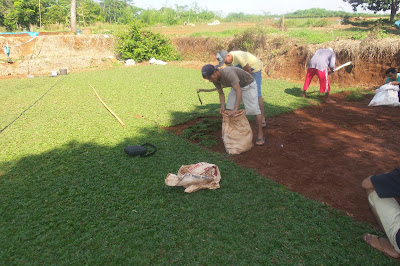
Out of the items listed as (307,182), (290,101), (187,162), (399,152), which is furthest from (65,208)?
(290,101)

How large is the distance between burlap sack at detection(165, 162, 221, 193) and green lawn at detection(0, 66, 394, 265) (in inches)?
3.9

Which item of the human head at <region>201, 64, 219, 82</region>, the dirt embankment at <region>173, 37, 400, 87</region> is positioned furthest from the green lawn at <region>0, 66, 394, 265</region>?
the dirt embankment at <region>173, 37, 400, 87</region>

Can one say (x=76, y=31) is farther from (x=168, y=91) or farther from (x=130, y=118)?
(x=130, y=118)

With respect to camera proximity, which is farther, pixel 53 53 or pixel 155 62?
pixel 53 53

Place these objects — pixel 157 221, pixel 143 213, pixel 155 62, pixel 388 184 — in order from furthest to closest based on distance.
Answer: pixel 155 62 → pixel 143 213 → pixel 157 221 → pixel 388 184

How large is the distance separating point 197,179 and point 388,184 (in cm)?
185

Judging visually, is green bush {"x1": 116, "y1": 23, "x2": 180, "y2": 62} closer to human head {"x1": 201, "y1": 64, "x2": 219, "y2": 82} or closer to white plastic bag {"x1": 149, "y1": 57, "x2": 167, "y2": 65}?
white plastic bag {"x1": 149, "y1": 57, "x2": 167, "y2": 65}

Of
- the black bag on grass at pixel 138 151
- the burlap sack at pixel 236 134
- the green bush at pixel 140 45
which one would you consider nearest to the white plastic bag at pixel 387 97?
the burlap sack at pixel 236 134

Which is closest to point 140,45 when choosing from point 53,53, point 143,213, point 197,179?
point 53,53

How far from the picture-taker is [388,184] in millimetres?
2137

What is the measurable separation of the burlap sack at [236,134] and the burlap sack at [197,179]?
1.01 metres

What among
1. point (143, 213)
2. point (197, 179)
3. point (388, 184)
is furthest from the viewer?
point (197, 179)

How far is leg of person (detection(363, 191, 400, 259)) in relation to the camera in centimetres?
210

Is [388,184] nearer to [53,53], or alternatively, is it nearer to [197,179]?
[197,179]
